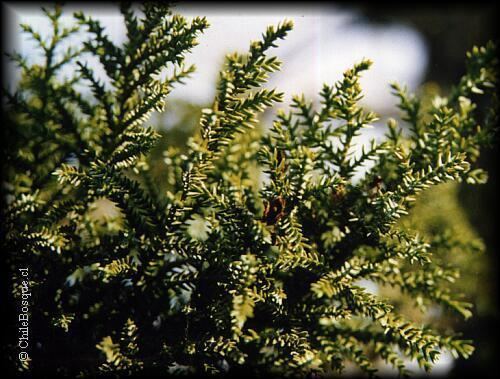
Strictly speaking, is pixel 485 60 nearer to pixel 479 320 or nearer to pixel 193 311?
pixel 193 311

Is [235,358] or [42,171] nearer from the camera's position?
[235,358]

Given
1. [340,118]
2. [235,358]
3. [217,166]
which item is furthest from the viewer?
[217,166]

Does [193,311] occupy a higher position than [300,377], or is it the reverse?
[193,311]

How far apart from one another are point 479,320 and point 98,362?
1631 mm

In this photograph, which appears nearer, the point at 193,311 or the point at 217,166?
the point at 193,311

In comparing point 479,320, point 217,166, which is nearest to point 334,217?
point 217,166

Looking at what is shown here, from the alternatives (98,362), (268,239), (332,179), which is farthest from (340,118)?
(98,362)

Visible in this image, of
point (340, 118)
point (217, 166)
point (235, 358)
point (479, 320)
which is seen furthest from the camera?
point (479, 320)

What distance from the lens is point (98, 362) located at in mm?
626

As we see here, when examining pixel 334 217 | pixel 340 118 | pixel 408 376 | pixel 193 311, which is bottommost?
pixel 408 376

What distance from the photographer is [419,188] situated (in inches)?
23.6

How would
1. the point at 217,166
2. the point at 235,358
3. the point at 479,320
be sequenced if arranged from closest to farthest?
the point at 235,358 → the point at 217,166 → the point at 479,320

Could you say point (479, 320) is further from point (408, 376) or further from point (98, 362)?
point (98, 362)

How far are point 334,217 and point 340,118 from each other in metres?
0.14
